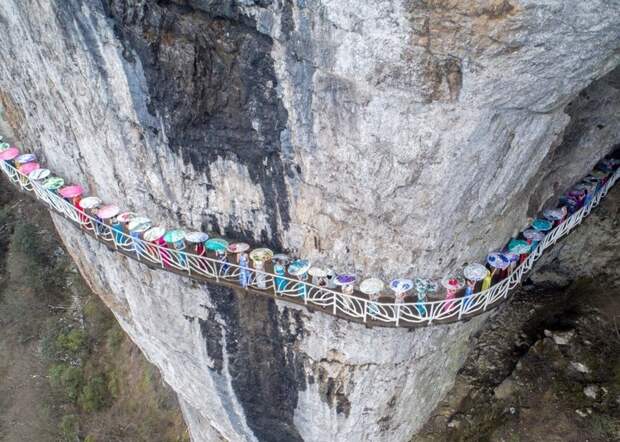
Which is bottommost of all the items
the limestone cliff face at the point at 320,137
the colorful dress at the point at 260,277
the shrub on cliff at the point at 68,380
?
the shrub on cliff at the point at 68,380

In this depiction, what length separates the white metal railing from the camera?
9430mm

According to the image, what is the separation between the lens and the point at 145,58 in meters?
8.21

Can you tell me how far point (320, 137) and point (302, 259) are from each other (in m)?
2.98

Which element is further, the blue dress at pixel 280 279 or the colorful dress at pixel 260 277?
the colorful dress at pixel 260 277

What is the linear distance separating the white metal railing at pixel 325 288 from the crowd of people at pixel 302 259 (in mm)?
39

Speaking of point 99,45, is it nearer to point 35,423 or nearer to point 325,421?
point 325,421

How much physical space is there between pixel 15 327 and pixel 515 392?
2324 cm

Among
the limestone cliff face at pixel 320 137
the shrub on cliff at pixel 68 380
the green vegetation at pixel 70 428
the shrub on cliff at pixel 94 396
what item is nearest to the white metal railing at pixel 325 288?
the limestone cliff face at pixel 320 137

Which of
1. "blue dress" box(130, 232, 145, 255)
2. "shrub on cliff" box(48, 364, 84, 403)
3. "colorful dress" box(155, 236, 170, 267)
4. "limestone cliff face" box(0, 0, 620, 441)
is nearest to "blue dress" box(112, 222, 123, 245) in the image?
"blue dress" box(130, 232, 145, 255)

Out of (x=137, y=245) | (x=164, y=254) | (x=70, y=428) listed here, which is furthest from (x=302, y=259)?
(x=70, y=428)

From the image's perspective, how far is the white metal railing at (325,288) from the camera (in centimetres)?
943

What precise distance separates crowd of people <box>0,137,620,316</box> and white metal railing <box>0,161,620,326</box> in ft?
0.13

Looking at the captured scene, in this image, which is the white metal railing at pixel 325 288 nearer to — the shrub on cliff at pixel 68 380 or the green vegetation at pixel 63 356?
the green vegetation at pixel 63 356

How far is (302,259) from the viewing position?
1003 centimetres
